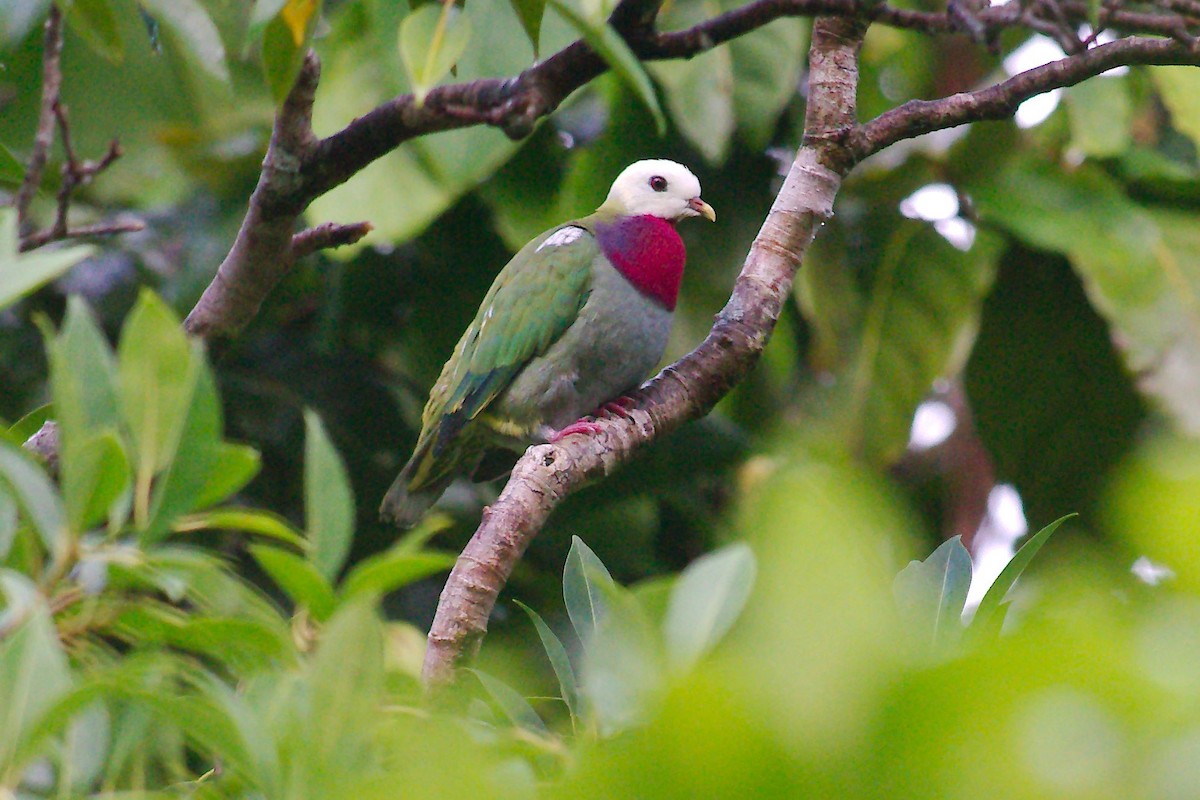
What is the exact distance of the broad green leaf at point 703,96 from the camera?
340 centimetres

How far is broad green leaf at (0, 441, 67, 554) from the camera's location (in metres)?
0.85

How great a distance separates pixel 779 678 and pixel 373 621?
329 mm

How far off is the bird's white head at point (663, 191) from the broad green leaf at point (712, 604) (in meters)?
2.77

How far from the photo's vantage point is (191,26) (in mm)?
1883

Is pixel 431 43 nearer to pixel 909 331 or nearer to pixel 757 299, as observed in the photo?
pixel 757 299

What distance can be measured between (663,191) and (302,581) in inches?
109

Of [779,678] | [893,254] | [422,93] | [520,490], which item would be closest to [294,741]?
[779,678]

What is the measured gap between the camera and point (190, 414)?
924 mm

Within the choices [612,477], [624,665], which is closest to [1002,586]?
[624,665]

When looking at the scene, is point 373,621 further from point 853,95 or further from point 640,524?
point 640,524

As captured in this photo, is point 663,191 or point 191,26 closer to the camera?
point 191,26

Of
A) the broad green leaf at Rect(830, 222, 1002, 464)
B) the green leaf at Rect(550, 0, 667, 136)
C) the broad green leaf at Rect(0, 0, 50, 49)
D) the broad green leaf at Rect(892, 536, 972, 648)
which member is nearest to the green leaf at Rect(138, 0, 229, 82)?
the broad green leaf at Rect(0, 0, 50, 49)

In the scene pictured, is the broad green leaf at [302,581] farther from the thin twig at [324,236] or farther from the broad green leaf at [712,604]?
the thin twig at [324,236]

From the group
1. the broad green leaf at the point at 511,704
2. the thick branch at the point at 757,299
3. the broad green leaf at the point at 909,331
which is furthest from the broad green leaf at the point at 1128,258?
the broad green leaf at the point at 511,704
